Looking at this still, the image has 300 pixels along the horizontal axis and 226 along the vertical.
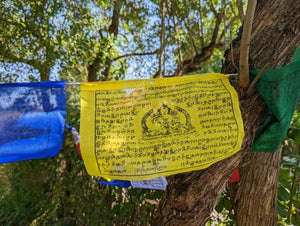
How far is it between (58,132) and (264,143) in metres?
1.37

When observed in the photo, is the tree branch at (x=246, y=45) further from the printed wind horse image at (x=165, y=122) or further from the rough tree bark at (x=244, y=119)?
the printed wind horse image at (x=165, y=122)

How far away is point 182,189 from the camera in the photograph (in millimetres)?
1490

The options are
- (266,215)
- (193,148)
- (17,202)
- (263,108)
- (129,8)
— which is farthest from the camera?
(129,8)

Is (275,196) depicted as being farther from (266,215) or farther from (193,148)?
(193,148)

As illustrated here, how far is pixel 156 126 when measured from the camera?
4.18 ft

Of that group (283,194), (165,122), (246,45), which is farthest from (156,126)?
(283,194)

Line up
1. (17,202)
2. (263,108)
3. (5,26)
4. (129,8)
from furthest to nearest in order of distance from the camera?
(129,8), (17,202), (5,26), (263,108)

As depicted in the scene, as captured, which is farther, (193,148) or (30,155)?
(30,155)

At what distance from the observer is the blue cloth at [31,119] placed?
1.38 m

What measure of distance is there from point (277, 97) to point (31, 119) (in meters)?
1.52

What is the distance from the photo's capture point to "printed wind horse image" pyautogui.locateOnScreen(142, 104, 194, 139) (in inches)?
49.8

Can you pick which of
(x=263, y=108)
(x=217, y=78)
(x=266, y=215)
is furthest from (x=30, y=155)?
(x=266, y=215)

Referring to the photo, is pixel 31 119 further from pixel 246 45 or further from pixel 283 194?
pixel 283 194

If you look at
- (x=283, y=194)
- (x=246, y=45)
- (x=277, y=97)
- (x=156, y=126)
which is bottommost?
(x=283, y=194)
